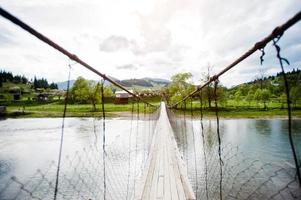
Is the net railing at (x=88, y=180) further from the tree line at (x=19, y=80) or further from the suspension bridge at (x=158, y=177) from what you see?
the tree line at (x=19, y=80)

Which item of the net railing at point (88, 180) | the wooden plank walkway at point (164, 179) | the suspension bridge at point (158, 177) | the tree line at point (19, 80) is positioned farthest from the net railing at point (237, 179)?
the tree line at point (19, 80)

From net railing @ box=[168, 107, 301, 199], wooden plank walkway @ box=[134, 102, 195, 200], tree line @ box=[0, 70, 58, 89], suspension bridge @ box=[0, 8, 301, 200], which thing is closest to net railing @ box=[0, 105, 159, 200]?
suspension bridge @ box=[0, 8, 301, 200]

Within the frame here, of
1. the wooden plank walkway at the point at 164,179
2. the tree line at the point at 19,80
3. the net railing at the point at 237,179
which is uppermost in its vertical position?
the tree line at the point at 19,80

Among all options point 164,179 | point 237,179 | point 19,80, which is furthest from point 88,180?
point 19,80

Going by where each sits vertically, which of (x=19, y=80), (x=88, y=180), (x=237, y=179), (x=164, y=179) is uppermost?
(x=19, y=80)

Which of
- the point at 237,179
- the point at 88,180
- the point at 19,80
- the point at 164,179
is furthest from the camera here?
the point at 19,80

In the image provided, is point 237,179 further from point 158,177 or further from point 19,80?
point 19,80

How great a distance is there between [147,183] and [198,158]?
249 inches

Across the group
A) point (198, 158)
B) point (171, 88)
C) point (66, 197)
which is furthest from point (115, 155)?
point (171, 88)

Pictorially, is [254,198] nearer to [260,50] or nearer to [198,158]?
[198,158]

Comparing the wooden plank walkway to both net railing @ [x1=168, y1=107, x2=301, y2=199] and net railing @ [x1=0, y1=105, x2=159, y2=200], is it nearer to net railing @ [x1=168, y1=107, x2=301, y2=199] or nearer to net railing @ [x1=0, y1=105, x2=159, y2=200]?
net railing @ [x1=0, y1=105, x2=159, y2=200]

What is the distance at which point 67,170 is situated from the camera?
8.39 metres

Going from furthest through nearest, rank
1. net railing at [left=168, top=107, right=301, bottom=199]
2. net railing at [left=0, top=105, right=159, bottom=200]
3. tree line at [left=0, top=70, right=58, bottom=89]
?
1. tree line at [left=0, top=70, right=58, bottom=89]
2. net railing at [left=168, top=107, right=301, bottom=199]
3. net railing at [left=0, top=105, right=159, bottom=200]

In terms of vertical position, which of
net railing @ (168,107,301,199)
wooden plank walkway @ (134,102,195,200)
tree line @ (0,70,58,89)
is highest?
tree line @ (0,70,58,89)
